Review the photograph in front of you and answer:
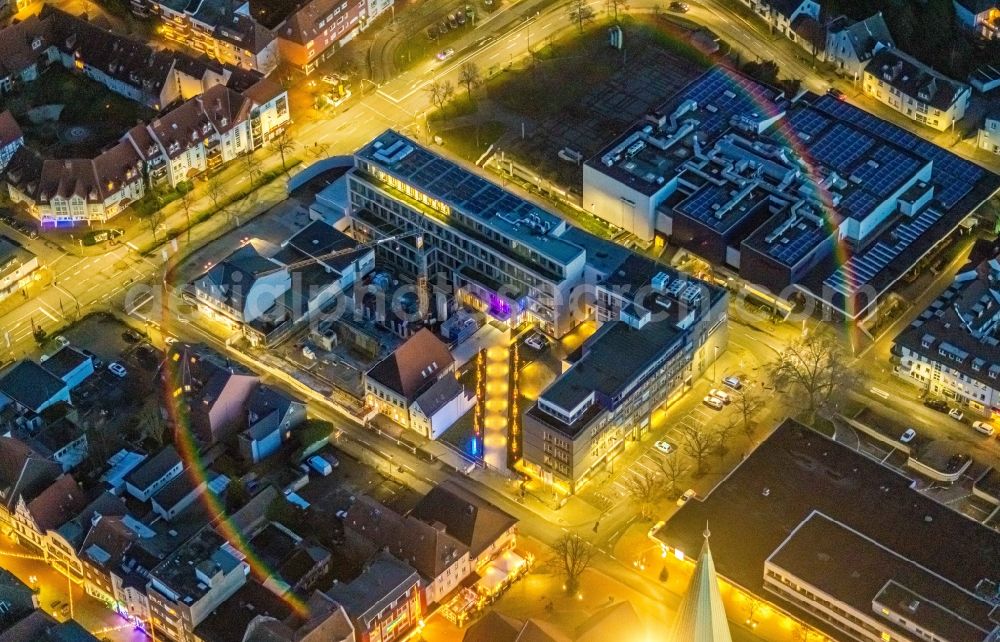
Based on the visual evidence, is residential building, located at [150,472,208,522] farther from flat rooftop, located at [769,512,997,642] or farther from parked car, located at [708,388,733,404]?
flat rooftop, located at [769,512,997,642]

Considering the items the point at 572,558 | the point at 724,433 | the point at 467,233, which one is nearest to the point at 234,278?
the point at 467,233

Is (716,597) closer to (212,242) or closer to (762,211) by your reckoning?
(762,211)

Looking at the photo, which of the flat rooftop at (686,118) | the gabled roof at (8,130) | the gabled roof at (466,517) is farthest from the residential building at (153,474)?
the flat rooftop at (686,118)

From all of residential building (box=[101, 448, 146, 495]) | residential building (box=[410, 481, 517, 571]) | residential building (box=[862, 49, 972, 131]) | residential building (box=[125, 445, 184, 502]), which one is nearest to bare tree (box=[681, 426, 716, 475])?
residential building (box=[410, 481, 517, 571])

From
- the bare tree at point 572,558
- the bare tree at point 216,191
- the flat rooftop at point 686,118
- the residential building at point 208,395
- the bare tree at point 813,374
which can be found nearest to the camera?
the bare tree at point 572,558

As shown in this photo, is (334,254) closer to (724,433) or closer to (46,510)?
(46,510)

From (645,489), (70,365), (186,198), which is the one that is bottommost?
(645,489)

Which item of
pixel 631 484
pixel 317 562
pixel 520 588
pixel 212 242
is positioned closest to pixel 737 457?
pixel 631 484

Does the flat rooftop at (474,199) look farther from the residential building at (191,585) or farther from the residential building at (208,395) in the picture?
the residential building at (191,585)
